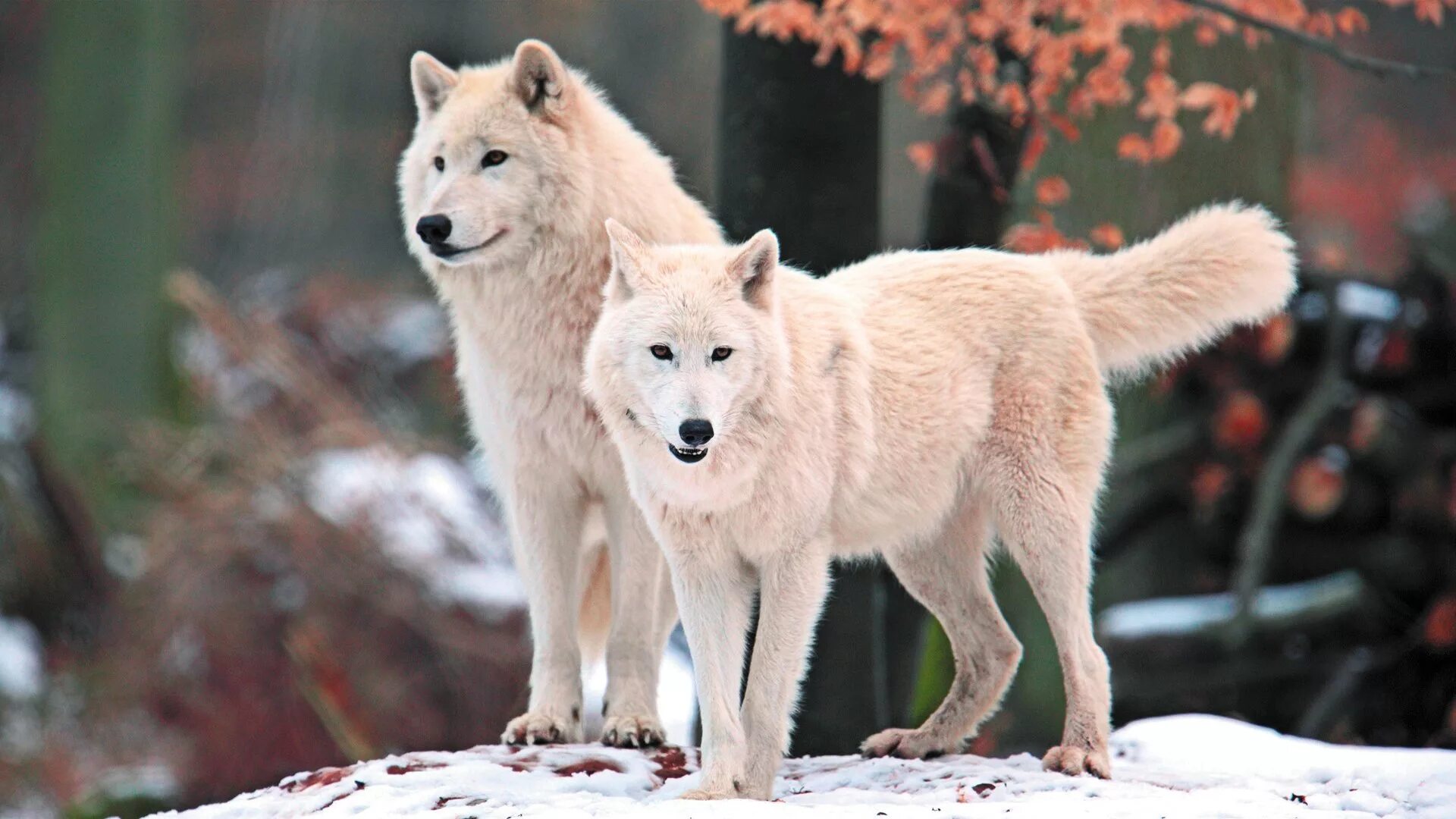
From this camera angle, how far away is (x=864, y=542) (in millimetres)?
4469

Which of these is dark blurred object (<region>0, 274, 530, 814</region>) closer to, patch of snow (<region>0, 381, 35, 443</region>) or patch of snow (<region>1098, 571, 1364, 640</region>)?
patch of snow (<region>0, 381, 35, 443</region>)

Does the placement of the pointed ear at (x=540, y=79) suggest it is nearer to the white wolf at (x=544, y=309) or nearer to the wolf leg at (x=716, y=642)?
the white wolf at (x=544, y=309)

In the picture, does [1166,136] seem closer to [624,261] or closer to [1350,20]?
[1350,20]

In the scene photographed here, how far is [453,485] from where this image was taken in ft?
34.7

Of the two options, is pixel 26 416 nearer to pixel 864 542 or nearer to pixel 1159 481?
pixel 1159 481

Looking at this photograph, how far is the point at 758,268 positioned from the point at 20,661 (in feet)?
31.8

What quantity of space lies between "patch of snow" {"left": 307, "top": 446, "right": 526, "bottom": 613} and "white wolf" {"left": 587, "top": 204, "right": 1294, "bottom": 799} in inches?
227

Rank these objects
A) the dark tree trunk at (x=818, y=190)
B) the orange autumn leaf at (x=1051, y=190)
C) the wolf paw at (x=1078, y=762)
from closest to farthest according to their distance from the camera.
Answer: the wolf paw at (x=1078, y=762)
the dark tree trunk at (x=818, y=190)
the orange autumn leaf at (x=1051, y=190)

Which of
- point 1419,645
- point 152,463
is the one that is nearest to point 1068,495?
point 1419,645

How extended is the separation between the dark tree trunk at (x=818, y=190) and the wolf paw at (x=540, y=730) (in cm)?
176

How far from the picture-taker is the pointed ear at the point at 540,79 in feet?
16.1

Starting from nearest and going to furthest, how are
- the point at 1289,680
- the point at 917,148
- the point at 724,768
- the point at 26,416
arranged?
the point at 724,768
the point at 917,148
the point at 1289,680
the point at 26,416

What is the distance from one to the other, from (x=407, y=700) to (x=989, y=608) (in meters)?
5.96

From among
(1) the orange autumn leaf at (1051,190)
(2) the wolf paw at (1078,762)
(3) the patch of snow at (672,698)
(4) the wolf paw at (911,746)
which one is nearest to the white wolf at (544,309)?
(4) the wolf paw at (911,746)
